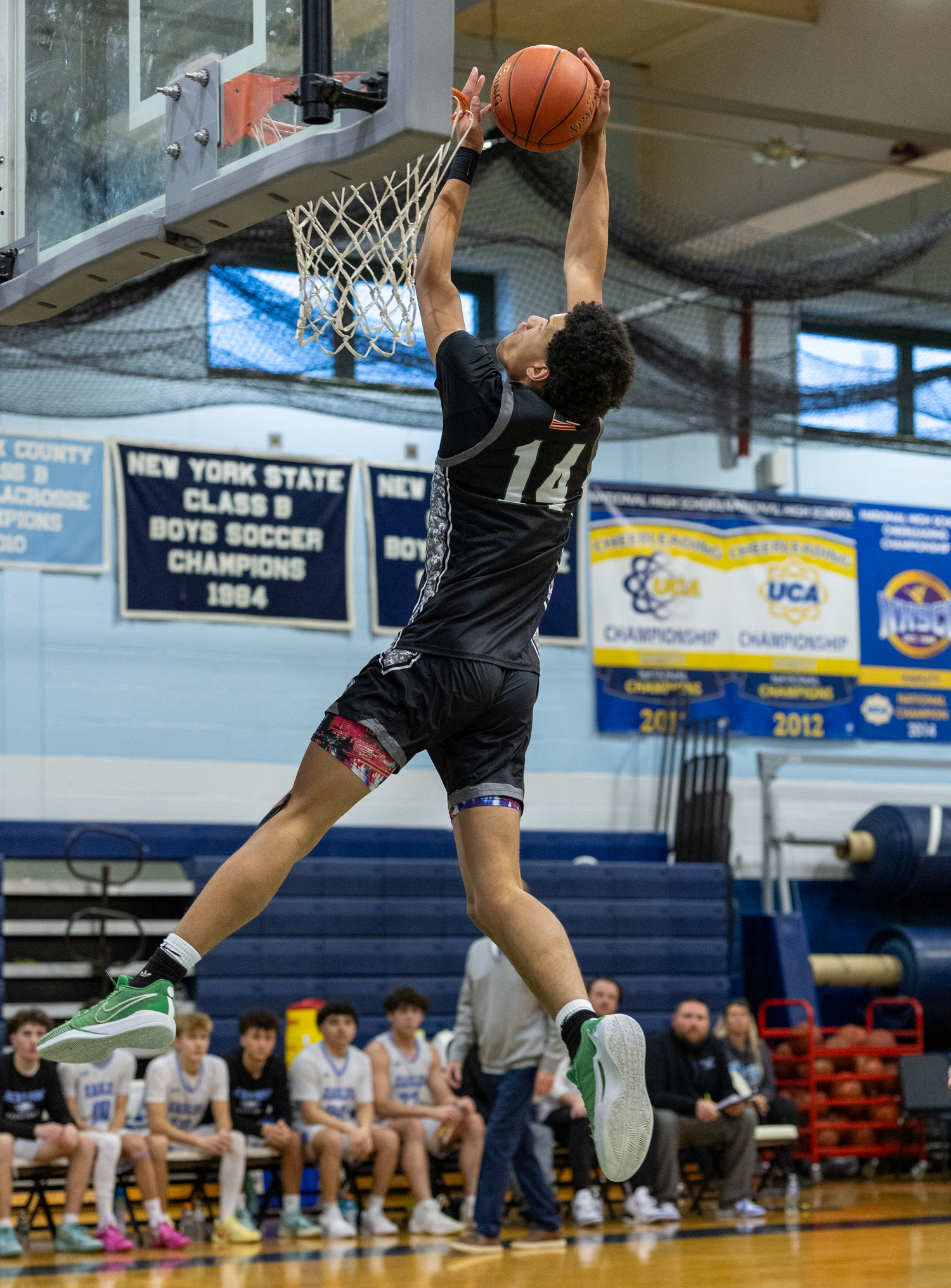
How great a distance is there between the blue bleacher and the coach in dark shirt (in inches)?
61.8

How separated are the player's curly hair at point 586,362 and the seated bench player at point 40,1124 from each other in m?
6.24

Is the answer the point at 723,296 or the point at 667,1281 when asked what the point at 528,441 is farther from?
the point at 723,296

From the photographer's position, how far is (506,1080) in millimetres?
8570

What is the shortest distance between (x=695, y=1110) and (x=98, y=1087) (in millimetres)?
3626

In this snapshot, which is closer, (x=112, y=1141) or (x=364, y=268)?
(x=364, y=268)

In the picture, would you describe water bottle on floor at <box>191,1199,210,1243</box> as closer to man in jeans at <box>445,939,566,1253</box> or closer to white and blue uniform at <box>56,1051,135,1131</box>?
white and blue uniform at <box>56,1051,135,1131</box>

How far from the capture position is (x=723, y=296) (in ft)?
34.6

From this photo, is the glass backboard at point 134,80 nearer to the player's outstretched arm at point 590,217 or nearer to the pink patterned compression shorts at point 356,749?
the player's outstretched arm at point 590,217

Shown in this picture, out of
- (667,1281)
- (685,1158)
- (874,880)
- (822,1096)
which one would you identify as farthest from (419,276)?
(874,880)

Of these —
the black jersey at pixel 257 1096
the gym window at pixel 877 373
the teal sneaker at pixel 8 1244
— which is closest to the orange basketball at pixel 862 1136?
the black jersey at pixel 257 1096

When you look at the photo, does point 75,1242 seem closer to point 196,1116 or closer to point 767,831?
point 196,1116

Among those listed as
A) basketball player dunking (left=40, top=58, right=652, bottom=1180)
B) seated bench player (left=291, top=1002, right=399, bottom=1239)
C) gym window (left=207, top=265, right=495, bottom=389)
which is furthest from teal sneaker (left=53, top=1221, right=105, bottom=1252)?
basketball player dunking (left=40, top=58, right=652, bottom=1180)

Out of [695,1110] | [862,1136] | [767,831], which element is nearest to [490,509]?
[695,1110]

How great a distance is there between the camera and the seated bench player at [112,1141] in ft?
29.5
